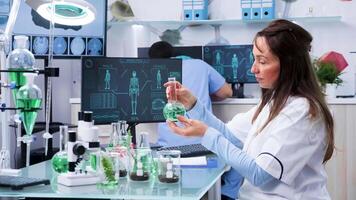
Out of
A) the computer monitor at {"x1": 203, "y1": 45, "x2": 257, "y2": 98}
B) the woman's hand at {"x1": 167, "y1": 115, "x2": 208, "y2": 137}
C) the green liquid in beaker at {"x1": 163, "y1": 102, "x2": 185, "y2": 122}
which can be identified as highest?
the computer monitor at {"x1": 203, "y1": 45, "x2": 257, "y2": 98}

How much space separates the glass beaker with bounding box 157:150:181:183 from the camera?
1.68 metres

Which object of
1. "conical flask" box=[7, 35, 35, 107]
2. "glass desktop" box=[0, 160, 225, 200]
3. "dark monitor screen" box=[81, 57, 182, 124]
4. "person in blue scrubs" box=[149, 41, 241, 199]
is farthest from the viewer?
"person in blue scrubs" box=[149, 41, 241, 199]

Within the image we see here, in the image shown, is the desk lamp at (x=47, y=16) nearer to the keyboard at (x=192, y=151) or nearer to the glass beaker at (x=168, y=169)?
the glass beaker at (x=168, y=169)

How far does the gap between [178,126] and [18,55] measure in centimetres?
59

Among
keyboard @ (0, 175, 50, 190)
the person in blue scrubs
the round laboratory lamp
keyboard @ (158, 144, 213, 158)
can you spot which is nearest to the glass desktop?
keyboard @ (0, 175, 50, 190)

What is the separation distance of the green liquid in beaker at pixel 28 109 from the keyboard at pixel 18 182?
0.18m

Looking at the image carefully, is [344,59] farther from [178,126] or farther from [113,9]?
[178,126]

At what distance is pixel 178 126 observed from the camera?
182cm

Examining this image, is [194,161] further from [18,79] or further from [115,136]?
[18,79]

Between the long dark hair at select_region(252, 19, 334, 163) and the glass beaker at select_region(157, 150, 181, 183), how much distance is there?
1.16ft

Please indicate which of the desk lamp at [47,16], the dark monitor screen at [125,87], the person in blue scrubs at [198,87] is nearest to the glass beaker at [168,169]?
the desk lamp at [47,16]

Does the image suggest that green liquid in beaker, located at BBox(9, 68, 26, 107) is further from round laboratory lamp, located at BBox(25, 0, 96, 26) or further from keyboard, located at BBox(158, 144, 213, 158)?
keyboard, located at BBox(158, 144, 213, 158)

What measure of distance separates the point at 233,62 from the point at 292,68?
2149mm

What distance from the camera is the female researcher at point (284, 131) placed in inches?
67.7
